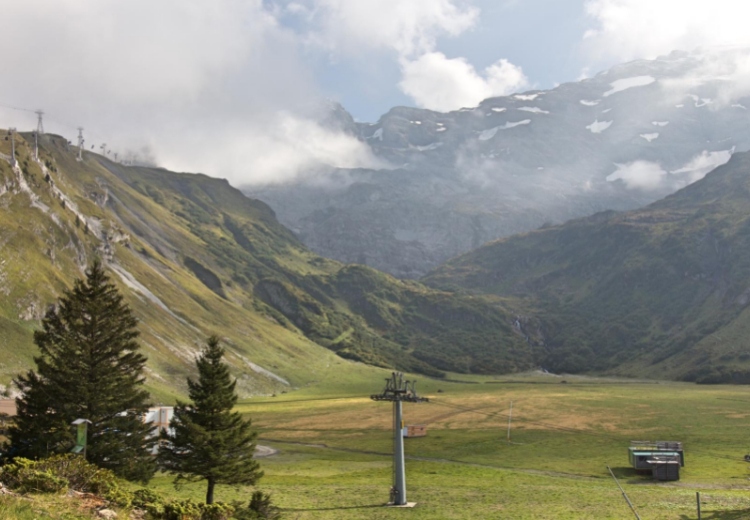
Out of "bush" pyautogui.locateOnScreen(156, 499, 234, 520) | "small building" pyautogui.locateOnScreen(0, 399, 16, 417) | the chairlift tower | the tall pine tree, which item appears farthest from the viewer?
"small building" pyautogui.locateOnScreen(0, 399, 16, 417)

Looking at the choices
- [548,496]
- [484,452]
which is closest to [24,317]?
[484,452]

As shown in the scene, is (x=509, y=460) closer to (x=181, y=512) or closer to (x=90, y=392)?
(x=90, y=392)

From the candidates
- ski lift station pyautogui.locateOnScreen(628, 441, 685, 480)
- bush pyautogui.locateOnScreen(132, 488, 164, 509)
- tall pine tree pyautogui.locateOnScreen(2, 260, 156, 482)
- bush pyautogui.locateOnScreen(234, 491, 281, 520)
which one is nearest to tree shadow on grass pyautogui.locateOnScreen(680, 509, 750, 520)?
ski lift station pyautogui.locateOnScreen(628, 441, 685, 480)

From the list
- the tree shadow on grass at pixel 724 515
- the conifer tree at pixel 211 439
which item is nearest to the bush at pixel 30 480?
the conifer tree at pixel 211 439

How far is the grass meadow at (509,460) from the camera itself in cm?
5778

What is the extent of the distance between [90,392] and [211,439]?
9747 millimetres

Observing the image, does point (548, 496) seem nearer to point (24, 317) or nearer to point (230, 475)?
point (230, 475)

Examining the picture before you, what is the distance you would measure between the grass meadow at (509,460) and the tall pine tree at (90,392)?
47.5 ft

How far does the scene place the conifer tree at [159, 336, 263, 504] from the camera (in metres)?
49.9

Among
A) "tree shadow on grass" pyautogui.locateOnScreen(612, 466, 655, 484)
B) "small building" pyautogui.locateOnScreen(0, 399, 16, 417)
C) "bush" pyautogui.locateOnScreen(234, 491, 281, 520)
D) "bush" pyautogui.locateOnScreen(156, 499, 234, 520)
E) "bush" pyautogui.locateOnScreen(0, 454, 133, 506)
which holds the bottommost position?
"tree shadow on grass" pyautogui.locateOnScreen(612, 466, 655, 484)

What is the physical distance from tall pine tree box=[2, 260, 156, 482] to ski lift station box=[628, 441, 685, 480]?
54.3 meters

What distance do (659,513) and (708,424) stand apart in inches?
3000

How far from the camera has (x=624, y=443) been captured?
9881cm

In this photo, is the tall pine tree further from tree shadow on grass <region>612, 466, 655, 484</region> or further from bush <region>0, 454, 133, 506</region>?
tree shadow on grass <region>612, 466, 655, 484</region>
